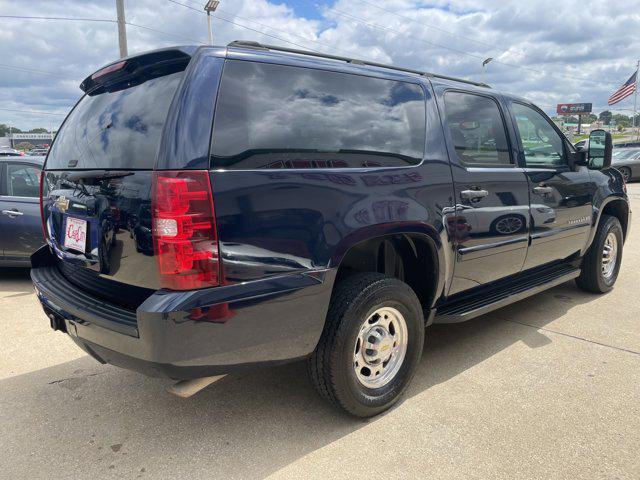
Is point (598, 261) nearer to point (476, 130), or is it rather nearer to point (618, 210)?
point (618, 210)

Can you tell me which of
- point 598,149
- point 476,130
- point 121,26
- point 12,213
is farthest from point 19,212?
point 121,26

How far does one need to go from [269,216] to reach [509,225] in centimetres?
203

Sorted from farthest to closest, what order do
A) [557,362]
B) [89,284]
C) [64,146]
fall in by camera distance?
[557,362]
[64,146]
[89,284]

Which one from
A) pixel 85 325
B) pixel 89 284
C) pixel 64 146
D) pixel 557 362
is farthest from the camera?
pixel 557 362

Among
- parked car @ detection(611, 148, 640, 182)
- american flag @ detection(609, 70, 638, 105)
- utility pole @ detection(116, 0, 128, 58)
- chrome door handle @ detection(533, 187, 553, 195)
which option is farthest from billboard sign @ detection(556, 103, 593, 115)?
chrome door handle @ detection(533, 187, 553, 195)

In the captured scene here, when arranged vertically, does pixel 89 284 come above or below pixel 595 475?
above

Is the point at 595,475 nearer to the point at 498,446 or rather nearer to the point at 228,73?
the point at 498,446

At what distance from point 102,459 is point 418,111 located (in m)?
2.55

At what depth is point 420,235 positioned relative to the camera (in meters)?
2.82

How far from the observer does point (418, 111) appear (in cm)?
298

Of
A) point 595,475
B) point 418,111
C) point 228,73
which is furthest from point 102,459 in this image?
point 418,111

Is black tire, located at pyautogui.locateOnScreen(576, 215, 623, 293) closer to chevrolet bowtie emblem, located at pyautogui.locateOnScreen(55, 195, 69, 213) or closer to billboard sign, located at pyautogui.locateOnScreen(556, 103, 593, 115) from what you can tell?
chevrolet bowtie emblem, located at pyautogui.locateOnScreen(55, 195, 69, 213)

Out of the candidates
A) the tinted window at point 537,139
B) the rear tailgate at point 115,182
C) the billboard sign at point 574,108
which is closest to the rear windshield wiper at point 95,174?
the rear tailgate at point 115,182

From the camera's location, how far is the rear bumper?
198 centimetres
